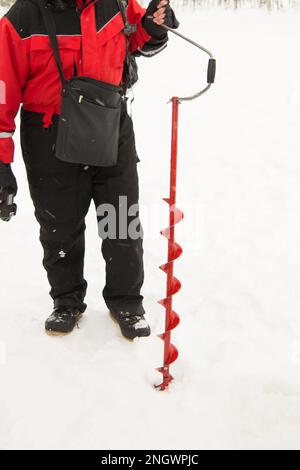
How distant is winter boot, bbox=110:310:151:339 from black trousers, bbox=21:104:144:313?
4 cm

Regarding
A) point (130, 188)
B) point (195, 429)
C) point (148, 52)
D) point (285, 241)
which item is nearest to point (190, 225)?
point (285, 241)

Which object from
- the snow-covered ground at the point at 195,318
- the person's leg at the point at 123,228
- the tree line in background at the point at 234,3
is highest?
the tree line in background at the point at 234,3

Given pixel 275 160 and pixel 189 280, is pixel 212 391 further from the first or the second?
pixel 275 160

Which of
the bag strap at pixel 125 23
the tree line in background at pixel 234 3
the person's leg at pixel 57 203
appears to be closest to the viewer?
the bag strap at pixel 125 23

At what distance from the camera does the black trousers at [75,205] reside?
2.57 metres

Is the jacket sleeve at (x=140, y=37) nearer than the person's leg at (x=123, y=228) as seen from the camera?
Yes

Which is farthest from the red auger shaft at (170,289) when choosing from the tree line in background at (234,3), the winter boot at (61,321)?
the tree line in background at (234,3)

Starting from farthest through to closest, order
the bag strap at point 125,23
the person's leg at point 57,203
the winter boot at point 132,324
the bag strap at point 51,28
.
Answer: the winter boot at point 132,324
the person's leg at point 57,203
the bag strap at point 125,23
the bag strap at point 51,28

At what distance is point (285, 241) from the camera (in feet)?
13.2

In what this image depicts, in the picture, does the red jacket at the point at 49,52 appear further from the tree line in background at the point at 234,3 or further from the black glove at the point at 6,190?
the tree line in background at the point at 234,3

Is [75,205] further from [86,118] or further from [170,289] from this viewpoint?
[170,289]

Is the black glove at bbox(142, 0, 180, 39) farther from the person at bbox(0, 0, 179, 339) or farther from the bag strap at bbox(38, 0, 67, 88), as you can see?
the bag strap at bbox(38, 0, 67, 88)

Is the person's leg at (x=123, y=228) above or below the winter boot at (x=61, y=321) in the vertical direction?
above

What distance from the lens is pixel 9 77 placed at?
7.63ft
